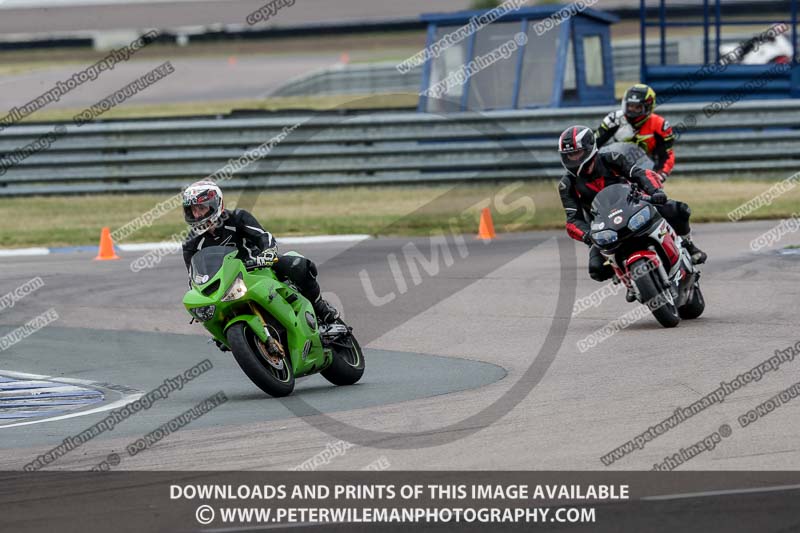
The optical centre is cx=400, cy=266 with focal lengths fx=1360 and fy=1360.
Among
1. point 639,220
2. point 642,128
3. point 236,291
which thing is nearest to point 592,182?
point 639,220

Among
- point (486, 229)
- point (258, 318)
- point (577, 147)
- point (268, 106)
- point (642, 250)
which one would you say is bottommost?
point (268, 106)

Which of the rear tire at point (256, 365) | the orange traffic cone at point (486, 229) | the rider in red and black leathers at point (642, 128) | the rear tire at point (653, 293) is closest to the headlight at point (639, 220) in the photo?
the rear tire at point (653, 293)

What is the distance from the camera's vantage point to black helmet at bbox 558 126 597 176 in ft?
38.8

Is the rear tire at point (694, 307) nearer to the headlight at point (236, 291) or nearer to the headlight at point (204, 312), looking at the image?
the headlight at point (236, 291)

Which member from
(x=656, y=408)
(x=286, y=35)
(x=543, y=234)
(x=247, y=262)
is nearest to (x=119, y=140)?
(x=543, y=234)

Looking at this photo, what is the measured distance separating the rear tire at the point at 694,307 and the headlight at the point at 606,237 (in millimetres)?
1020

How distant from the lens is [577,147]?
38.7ft

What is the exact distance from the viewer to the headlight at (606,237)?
37.0 ft

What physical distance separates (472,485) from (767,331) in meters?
5.22

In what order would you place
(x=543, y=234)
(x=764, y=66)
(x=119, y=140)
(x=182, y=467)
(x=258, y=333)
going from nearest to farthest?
1. (x=182, y=467)
2. (x=258, y=333)
3. (x=543, y=234)
4. (x=119, y=140)
5. (x=764, y=66)

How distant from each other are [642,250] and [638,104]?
3495mm

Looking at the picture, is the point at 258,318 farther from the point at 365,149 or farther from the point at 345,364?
the point at 365,149

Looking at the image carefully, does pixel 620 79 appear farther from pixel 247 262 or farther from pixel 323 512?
pixel 323 512

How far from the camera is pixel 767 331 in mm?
10805
